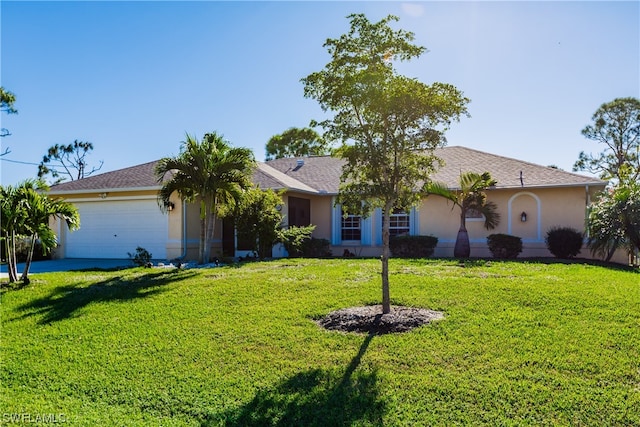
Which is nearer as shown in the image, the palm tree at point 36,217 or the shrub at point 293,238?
the palm tree at point 36,217

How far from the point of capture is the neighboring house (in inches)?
671

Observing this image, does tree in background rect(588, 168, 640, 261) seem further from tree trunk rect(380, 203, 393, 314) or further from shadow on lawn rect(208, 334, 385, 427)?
shadow on lawn rect(208, 334, 385, 427)

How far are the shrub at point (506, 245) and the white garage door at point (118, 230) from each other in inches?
471

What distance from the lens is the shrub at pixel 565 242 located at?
15.8 metres

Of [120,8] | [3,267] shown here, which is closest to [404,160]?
[120,8]

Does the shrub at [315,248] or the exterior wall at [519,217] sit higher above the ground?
the exterior wall at [519,217]

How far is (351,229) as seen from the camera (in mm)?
19547

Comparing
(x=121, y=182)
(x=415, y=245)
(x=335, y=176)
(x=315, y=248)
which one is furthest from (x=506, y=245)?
(x=121, y=182)

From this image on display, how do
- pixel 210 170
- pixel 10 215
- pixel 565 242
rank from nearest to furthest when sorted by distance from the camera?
pixel 10 215, pixel 210 170, pixel 565 242

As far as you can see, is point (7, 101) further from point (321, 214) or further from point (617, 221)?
point (617, 221)

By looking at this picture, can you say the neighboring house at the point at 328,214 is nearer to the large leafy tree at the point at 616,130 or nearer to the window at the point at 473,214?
the window at the point at 473,214

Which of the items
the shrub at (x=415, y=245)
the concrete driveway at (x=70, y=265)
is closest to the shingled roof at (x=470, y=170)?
the shrub at (x=415, y=245)

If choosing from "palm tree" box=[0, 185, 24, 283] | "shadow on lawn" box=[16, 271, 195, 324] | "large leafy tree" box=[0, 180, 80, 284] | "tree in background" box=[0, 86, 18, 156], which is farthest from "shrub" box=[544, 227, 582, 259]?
"tree in background" box=[0, 86, 18, 156]

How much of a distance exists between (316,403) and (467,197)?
1297cm
